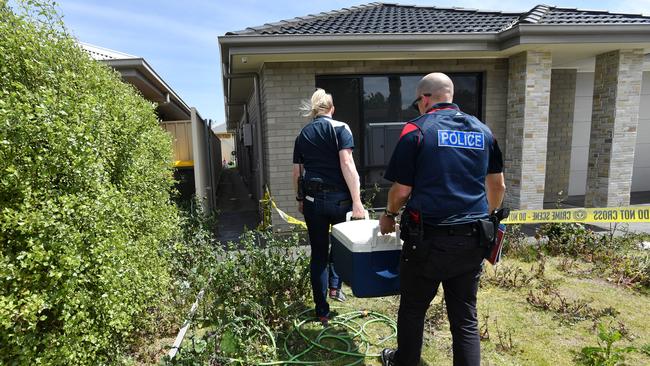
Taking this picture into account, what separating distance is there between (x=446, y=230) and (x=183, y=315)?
242 centimetres

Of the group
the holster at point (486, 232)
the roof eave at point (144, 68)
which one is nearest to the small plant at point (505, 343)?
the holster at point (486, 232)

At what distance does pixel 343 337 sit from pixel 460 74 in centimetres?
530

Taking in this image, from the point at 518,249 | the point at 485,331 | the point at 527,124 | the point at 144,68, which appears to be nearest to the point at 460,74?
the point at 527,124

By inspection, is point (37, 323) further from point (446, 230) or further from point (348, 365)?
point (446, 230)

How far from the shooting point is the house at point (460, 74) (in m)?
5.70

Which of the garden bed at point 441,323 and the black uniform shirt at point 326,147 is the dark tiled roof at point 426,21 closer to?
the black uniform shirt at point 326,147

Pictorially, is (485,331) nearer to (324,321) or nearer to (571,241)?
(324,321)

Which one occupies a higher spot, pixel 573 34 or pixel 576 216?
pixel 573 34

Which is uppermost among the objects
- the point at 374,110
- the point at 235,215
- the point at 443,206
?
the point at 374,110

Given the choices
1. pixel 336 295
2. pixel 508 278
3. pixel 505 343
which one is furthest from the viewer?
pixel 508 278

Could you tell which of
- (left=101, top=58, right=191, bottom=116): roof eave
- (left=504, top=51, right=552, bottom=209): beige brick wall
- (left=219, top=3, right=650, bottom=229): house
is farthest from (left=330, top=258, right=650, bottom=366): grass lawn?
(left=101, top=58, right=191, bottom=116): roof eave

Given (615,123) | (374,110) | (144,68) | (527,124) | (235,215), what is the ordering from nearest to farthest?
(144,68), (527,124), (374,110), (615,123), (235,215)

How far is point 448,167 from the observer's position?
84.1 inches

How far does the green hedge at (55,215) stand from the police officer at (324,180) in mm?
1316
